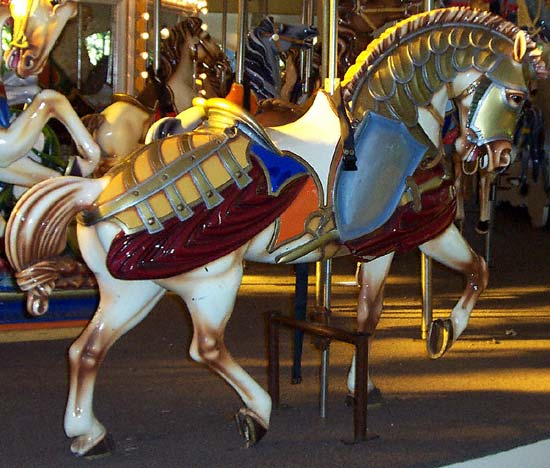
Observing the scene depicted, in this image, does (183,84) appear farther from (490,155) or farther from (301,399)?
(490,155)

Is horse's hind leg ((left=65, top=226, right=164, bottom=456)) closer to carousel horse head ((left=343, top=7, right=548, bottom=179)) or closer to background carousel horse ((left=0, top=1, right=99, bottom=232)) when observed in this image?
background carousel horse ((left=0, top=1, right=99, bottom=232))

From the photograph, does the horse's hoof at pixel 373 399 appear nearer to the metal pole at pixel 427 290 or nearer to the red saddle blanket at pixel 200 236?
the red saddle blanket at pixel 200 236

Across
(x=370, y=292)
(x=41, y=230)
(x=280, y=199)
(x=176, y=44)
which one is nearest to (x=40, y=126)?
(x=41, y=230)

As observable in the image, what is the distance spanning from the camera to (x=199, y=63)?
649cm

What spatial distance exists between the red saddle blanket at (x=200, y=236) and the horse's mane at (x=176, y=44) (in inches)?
132

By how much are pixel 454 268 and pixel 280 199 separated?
44.3 inches

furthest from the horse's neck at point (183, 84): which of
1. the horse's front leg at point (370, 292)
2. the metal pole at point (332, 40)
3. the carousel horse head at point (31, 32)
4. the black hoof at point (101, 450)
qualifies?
the black hoof at point (101, 450)

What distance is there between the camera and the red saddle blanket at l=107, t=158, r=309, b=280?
10.3 feet

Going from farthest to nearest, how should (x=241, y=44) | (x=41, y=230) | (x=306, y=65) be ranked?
(x=306, y=65), (x=241, y=44), (x=41, y=230)

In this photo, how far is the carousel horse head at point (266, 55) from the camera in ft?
15.9

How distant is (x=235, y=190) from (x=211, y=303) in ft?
1.32

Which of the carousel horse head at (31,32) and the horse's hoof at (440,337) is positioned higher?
the carousel horse head at (31,32)

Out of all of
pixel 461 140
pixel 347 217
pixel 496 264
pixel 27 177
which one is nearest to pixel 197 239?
pixel 347 217

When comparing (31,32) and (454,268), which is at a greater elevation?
(31,32)
